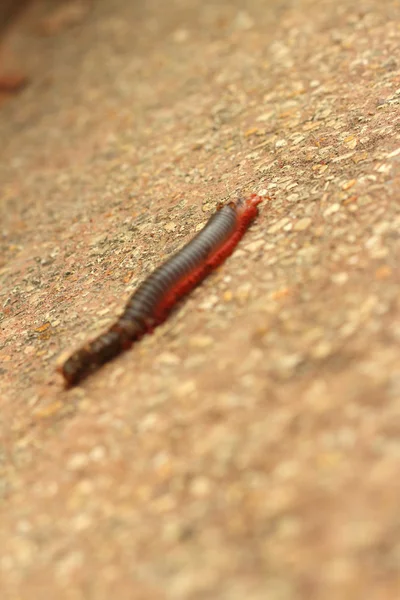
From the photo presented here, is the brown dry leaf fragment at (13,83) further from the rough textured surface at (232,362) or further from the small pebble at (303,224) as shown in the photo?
the small pebble at (303,224)

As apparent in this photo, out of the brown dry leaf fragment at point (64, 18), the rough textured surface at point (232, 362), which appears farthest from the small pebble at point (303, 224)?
the brown dry leaf fragment at point (64, 18)

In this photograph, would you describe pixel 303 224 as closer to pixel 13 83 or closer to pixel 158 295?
pixel 158 295

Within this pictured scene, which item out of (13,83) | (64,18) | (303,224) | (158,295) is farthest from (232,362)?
(64,18)

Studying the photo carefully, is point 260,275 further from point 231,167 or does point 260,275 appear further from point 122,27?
point 122,27

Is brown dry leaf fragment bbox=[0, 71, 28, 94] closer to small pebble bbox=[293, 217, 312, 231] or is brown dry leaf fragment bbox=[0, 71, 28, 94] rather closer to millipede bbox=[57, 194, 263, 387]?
millipede bbox=[57, 194, 263, 387]

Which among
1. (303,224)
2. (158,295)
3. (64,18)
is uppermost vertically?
(64,18)

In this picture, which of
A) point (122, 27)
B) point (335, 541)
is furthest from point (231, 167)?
point (122, 27)
